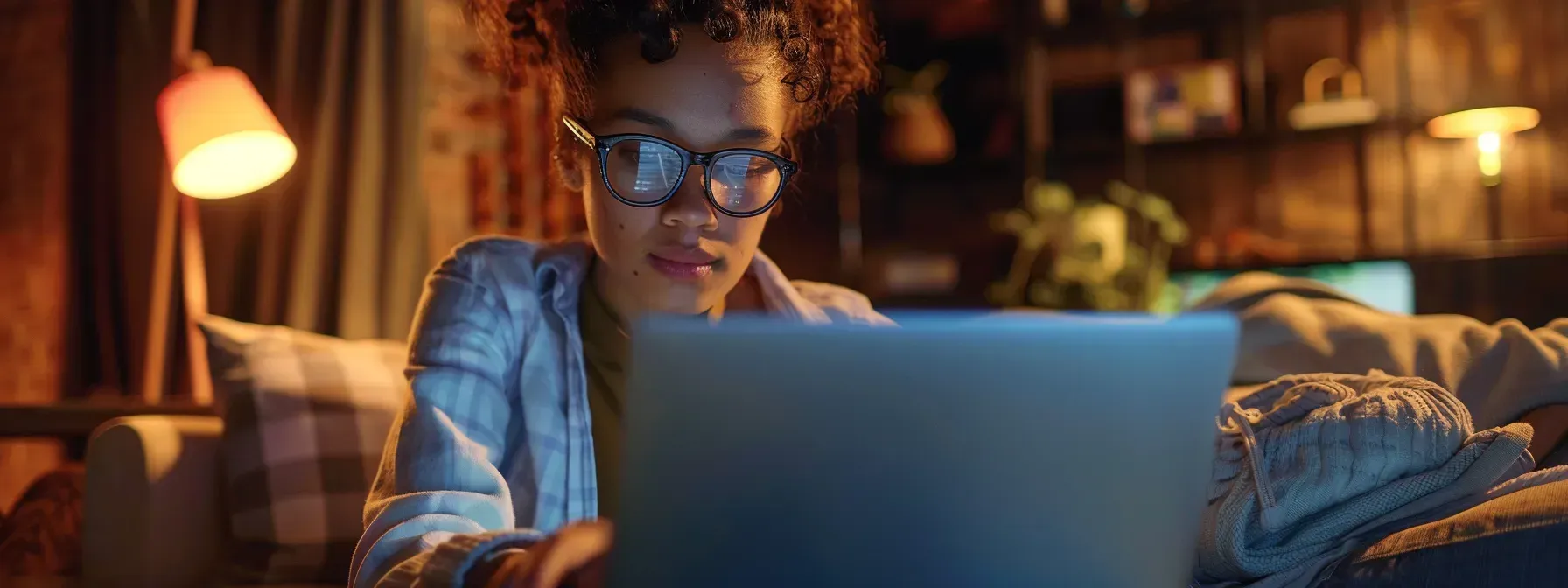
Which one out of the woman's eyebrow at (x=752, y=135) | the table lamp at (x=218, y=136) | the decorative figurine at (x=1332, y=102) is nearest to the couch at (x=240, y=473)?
the table lamp at (x=218, y=136)

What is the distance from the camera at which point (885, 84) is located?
13.5ft

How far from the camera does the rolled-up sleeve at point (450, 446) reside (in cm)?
69

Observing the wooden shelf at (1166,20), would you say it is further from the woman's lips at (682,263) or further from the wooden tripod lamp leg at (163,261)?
the woman's lips at (682,263)

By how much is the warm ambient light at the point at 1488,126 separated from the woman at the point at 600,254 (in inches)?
113

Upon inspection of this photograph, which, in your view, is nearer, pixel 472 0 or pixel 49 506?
pixel 472 0

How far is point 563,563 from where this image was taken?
1.86 ft

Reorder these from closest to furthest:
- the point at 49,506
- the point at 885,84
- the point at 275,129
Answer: the point at 49,506 < the point at 275,129 < the point at 885,84

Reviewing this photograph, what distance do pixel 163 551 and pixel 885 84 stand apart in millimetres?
3272

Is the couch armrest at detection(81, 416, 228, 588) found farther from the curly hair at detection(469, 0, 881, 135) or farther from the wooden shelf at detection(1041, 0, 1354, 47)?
the wooden shelf at detection(1041, 0, 1354, 47)

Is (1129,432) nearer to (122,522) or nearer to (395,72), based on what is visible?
(122,522)

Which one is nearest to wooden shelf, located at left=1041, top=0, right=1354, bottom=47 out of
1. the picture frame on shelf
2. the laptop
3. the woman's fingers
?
the picture frame on shelf

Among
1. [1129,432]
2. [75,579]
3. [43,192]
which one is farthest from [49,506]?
[1129,432]

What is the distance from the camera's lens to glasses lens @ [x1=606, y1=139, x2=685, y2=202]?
95cm

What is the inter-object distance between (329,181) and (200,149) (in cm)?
82
